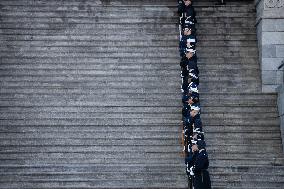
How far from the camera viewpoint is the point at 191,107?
13.4 metres

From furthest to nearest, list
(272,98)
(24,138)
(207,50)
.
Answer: (207,50)
(272,98)
(24,138)

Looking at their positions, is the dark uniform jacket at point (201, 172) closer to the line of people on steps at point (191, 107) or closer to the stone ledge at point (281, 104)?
the line of people on steps at point (191, 107)

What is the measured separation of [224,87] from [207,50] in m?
1.76

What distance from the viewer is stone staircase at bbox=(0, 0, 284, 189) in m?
12.6

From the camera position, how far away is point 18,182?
40.7ft

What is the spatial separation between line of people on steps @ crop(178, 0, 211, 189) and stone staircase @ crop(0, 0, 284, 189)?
0.58m

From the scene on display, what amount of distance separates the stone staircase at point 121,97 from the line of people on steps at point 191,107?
22.7 inches

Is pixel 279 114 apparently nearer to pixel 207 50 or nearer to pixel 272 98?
A: pixel 272 98

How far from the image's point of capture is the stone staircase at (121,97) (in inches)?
498

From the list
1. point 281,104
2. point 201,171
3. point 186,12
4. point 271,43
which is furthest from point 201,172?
point 186,12

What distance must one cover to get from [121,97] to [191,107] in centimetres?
263

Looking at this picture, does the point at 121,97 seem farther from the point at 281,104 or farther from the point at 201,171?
the point at 281,104

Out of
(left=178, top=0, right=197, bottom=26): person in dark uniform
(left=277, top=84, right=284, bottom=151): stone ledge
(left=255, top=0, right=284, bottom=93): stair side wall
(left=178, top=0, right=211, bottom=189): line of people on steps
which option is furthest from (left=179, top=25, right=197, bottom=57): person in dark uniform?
(left=277, top=84, right=284, bottom=151): stone ledge

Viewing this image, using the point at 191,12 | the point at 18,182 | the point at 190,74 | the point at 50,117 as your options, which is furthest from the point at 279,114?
the point at 18,182
